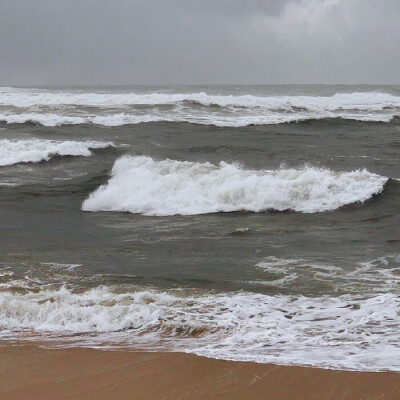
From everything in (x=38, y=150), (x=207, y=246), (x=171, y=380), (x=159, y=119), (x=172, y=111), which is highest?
(x=172, y=111)

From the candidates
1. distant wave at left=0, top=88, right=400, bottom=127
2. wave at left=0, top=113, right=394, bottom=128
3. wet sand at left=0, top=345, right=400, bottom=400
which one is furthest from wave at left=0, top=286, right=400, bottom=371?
distant wave at left=0, top=88, right=400, bottom=127

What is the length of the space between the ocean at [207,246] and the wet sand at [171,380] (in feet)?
0.73

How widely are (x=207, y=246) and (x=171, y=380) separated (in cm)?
441

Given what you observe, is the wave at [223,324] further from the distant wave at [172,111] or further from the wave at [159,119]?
the distant wave at [172,111]

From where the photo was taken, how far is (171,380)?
4.29 m

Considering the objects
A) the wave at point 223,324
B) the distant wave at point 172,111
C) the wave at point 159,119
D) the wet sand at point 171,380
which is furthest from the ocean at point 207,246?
the distant wave at point 172,111

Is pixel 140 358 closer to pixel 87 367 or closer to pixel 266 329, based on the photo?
pixel 87 367

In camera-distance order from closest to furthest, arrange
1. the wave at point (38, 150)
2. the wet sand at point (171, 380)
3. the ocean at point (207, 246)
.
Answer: the wet sand at point (171, 380), the ocean at point (207, 246), the wave at point (38, 150)

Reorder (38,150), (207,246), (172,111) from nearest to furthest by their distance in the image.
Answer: (207,246) < (38,150) < (172,111)

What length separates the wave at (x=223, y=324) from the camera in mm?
4703

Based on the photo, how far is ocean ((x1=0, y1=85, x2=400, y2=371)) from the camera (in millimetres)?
5230

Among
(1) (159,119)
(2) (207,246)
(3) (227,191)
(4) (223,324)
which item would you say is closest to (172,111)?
(1) (159,119)

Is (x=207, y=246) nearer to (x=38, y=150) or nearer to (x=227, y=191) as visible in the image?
(x=227, y=191)

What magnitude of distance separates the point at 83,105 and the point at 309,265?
25609 mm
